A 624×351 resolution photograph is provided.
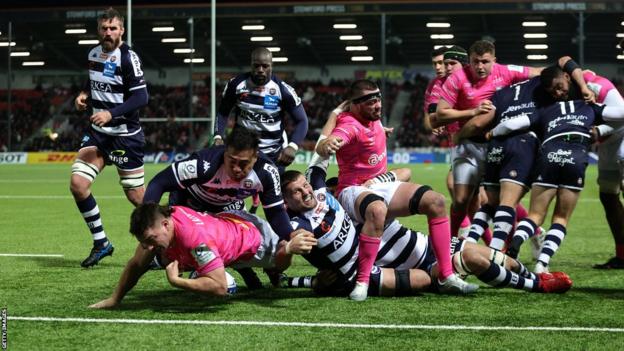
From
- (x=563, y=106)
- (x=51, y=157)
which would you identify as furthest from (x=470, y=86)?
(x=51, y=157)

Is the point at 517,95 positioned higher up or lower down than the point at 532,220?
higher up

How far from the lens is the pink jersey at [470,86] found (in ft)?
26.4

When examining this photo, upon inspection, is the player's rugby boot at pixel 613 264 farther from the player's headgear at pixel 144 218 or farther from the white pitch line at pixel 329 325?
the player's headgear at pixel 144 218

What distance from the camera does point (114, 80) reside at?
26.9ft

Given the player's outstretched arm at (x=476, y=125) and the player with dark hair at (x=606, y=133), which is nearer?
the player with dark hair at (x=606, y=133)

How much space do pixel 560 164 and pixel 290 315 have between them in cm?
276

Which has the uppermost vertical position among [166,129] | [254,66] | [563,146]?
[254,66]

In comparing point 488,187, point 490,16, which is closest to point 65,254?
point 488,187

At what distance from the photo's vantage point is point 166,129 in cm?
4544

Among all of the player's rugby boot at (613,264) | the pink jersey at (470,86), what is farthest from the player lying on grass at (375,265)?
the pink jersey at (470,86)

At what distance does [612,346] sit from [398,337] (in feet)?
3.65

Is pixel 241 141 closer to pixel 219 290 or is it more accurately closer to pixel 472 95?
pixel 219 290

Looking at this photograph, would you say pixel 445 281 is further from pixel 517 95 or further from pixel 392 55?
pixel 392 55

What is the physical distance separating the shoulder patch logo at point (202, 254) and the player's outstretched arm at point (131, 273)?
0.98 ft
